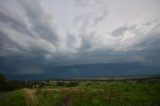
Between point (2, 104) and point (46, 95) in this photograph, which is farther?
point (46, 95)

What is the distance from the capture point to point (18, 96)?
24203 mm

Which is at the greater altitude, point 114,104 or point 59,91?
point 59,91

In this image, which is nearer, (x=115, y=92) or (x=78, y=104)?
(x=78, y=104)

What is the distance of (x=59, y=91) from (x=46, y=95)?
2545 millimetres

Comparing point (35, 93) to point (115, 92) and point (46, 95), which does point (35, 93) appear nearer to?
point (46, 95)

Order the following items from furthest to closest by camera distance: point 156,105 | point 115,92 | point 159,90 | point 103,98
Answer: point 159,90 → point 115,92 → point 103,98 → point 156,105

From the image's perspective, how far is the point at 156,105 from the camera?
2300 cm

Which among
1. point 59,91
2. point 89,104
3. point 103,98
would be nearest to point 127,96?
point 103,98

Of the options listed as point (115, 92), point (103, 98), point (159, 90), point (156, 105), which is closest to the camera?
point (156, 105)

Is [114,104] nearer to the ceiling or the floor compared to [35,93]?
nearer to the floor

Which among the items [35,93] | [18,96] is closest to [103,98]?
[35,93]

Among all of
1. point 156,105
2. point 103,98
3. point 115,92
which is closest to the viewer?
point 156,105

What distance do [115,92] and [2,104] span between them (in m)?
15.5

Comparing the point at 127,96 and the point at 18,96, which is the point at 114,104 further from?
the point at 18,96
